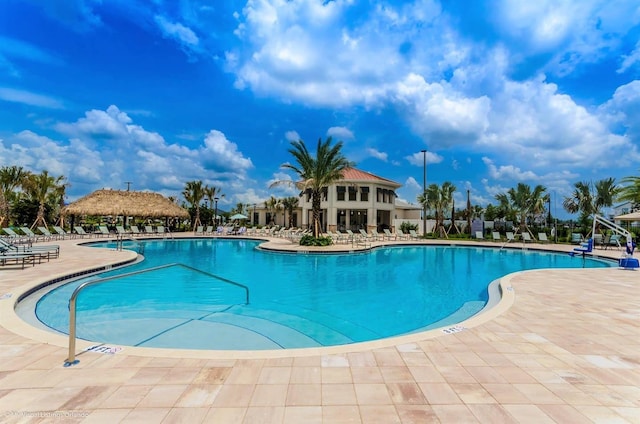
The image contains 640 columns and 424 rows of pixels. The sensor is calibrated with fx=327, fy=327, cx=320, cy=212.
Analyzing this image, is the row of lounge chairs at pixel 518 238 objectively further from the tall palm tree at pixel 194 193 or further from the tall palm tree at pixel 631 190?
the tall palm tree at pixel 194 193

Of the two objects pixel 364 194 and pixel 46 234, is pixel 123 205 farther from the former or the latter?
pixel 364 194

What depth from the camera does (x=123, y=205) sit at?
2919 centimetres

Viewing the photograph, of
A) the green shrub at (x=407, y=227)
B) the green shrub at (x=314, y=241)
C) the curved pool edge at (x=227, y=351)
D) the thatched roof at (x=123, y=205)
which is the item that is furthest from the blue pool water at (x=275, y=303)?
the green shrub at (x=407, y=227)

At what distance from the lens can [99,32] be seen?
13992 millimetres

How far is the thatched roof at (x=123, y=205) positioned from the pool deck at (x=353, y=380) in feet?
88.2

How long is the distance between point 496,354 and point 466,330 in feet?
2.90

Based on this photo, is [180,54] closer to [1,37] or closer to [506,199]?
[1,37]

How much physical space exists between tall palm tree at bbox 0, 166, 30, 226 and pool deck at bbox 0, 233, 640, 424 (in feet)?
89.5

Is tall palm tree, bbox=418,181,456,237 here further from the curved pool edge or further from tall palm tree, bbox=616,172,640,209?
the curved pool edge

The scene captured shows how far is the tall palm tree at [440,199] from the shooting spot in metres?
28.6

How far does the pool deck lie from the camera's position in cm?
259

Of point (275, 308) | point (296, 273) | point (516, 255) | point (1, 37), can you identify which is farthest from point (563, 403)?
point (516, 255)

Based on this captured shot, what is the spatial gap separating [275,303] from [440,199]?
23756 mm

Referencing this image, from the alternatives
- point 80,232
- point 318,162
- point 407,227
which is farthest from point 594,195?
point 80,232
